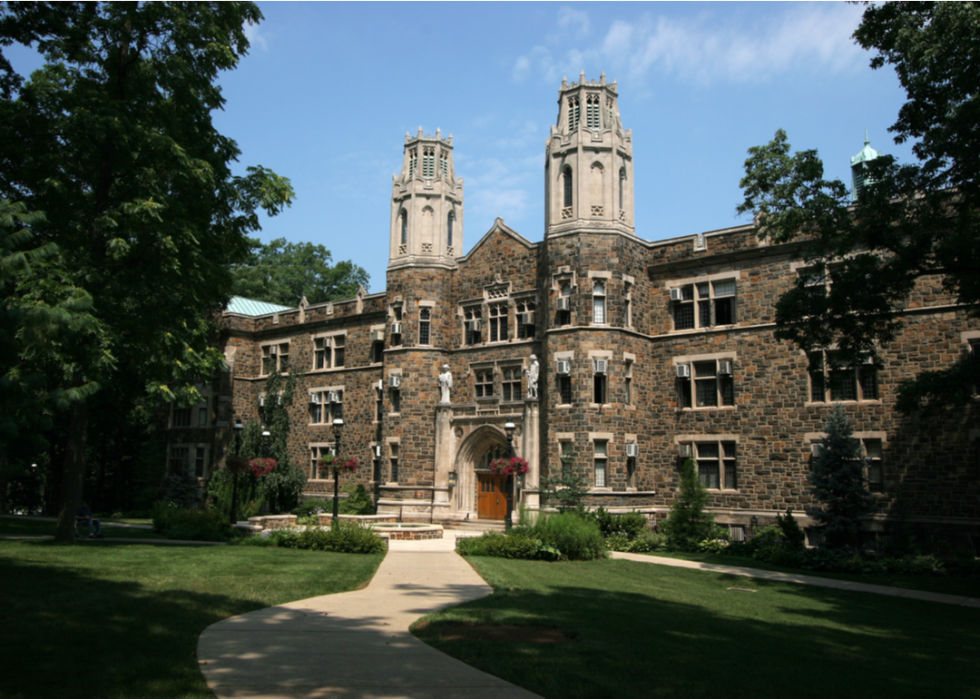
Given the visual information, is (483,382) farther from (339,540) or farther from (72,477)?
(72,477)

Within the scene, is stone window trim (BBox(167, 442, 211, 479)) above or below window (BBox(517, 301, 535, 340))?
below

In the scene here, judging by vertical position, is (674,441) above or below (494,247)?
below

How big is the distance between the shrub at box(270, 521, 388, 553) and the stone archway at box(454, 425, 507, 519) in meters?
9.09

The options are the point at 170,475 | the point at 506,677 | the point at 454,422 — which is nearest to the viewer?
the point at 506,677

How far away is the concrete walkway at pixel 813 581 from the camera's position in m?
14.6

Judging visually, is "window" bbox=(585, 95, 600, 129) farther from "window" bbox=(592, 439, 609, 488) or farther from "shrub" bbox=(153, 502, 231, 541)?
"shrub" bbox=(153, 502, 231, 541)

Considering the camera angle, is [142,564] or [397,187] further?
[397,187]

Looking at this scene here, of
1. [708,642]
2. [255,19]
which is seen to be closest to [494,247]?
[255,19]

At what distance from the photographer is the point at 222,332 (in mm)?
36781

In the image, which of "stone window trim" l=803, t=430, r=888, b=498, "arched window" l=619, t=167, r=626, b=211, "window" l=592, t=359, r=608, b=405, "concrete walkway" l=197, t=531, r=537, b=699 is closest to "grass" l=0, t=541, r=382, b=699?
"concrete walkway" l=197, t=531, r=537, b=699

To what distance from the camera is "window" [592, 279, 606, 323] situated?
24.9 meters

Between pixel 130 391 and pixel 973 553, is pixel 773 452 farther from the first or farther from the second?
pixel 130 391

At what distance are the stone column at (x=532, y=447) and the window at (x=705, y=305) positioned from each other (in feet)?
18.5

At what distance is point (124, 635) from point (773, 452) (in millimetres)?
19601
